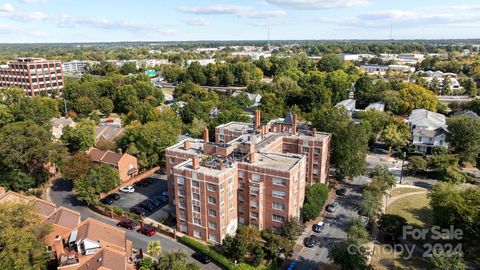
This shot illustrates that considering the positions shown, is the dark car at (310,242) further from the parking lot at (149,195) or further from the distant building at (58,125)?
the distant building at (58,125)

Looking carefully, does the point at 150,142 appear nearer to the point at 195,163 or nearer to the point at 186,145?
the point at 186,145

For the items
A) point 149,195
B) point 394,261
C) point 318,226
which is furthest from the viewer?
point 149,195

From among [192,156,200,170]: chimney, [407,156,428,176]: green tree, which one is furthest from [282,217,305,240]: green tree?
[407,156,428,176]: green tree

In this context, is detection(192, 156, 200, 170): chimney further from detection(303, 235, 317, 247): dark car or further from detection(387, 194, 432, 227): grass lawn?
detection(387, 194, 432, 227): grass lawn

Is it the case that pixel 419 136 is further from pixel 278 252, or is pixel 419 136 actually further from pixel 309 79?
pixel 309 79

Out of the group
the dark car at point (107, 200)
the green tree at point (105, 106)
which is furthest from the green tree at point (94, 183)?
the green tree at point (105, 106)

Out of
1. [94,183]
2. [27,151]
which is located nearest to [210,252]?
[94,183]

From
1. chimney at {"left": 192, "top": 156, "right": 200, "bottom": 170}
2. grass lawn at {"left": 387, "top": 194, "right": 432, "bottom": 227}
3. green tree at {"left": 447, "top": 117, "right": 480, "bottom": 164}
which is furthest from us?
green tree at {"left": 447, "top": 117, "right": 480, "bottom": 164}
